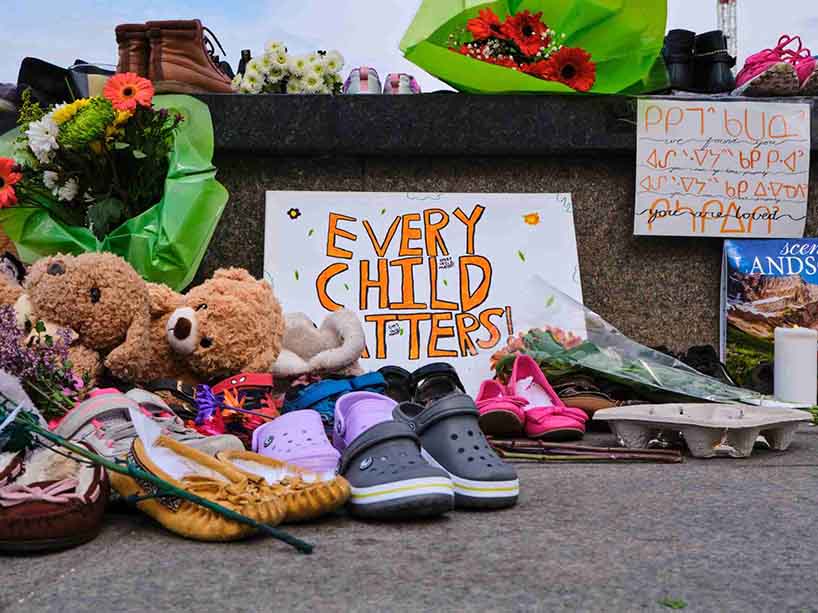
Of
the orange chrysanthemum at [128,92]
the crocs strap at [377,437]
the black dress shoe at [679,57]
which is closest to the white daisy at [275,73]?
the orange chrysanthemum at [128,92]

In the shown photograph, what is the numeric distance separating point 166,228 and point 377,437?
118 cm

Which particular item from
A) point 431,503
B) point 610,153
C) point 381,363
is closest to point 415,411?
point 431,503

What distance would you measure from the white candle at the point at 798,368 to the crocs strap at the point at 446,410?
4.21 ft

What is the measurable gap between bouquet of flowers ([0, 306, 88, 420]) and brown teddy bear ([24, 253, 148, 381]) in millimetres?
146

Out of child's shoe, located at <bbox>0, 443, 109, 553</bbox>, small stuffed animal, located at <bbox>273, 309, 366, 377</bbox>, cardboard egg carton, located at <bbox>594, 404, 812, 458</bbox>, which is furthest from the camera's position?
small stuffed animal, located at <bbox>273, 309, 366, 377</bbox>

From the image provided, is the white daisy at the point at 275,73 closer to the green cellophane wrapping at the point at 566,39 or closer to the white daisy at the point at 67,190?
the green cellophane wrapping at the point at 566,39

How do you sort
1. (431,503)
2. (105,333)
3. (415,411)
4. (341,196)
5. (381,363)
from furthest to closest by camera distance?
(341,196) → (381,363) → (105,333) → (415,411) → (431,503)

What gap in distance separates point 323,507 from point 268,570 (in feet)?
0.60

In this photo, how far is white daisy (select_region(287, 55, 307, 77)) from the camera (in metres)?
2.81

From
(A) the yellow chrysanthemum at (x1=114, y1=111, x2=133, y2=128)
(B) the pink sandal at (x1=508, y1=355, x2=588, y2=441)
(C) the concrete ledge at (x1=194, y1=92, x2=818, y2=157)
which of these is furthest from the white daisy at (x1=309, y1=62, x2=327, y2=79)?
(B) the pink sandal at (x1=508, y1=355, x2=588, y2=441)

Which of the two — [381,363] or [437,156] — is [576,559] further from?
[437,156]

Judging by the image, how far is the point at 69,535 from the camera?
3.73ft

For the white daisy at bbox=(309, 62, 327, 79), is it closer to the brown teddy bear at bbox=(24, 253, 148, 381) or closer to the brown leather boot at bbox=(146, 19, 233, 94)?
the brown leather boot at bbox=(146, 19, 233, 94)

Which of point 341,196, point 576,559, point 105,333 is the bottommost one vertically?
point 576,559
